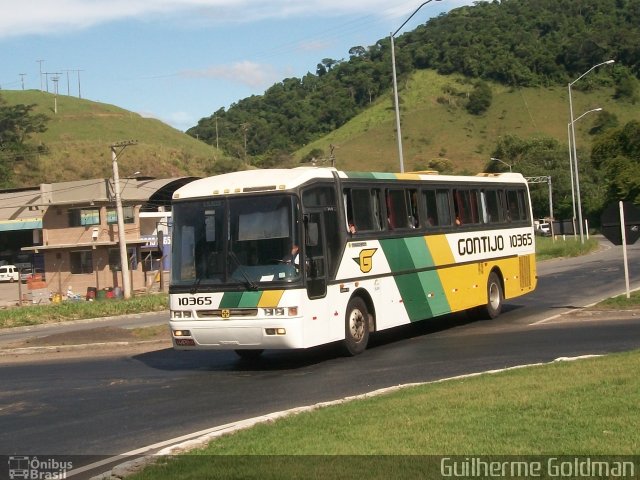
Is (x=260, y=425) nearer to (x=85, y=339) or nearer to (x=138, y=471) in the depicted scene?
(x=138, y=471)

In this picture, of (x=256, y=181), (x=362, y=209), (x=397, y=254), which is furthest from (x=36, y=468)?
(x=397, y=254)

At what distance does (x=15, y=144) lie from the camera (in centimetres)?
10956

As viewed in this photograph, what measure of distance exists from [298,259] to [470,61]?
130 metres

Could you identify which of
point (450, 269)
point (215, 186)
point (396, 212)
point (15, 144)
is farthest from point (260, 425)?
point (15, 144)

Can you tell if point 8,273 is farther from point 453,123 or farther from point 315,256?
point 453,123

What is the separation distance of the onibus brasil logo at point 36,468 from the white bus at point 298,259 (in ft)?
18.8

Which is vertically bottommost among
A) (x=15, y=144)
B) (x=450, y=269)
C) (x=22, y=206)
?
(x=450, y=269)

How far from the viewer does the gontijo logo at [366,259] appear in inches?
638

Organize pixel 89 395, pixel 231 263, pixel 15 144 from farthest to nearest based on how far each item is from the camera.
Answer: pixel 15 144, pixel 231 263, pixel 89 395

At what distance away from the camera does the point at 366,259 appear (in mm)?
16406

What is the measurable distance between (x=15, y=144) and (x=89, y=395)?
10236 centimetres

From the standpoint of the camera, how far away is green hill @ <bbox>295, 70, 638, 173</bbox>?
11600 centimetres

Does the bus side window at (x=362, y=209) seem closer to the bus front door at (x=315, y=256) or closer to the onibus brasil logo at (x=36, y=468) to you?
the bus front door at (x=315, y=256)

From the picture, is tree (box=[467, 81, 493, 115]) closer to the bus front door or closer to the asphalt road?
the asphalt road
